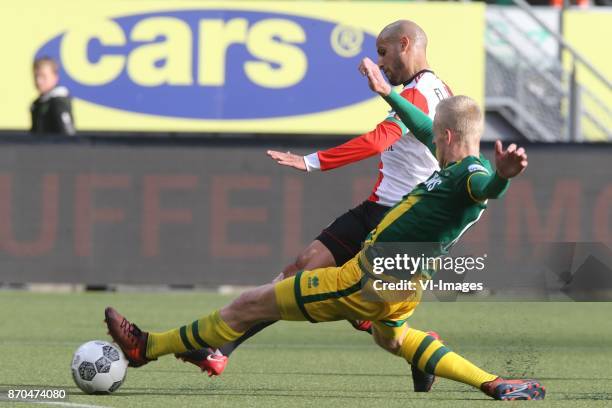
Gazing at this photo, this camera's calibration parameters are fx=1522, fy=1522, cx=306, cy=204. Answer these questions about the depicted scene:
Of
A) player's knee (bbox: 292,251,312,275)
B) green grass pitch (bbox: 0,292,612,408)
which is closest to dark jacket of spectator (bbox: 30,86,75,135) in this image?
green grass pitch (bbox: 0,292,612,408)

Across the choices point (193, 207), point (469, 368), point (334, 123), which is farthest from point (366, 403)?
point (334, 123)

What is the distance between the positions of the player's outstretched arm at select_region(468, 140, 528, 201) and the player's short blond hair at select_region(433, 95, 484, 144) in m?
0.31

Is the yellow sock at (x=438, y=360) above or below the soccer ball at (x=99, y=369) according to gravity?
above

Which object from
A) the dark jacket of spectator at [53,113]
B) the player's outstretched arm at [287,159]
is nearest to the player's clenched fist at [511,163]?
the player's outstretched arm at [287,159]

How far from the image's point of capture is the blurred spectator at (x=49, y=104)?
14930mm

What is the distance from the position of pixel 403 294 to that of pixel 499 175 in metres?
0.90

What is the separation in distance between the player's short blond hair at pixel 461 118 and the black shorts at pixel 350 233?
1.63 meters

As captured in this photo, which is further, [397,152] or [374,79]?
[397,152]

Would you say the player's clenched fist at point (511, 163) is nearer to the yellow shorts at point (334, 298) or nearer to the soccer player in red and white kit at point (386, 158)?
the yellow shorts at point (334, 298)

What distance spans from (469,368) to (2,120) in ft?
39.2

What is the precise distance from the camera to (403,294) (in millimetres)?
6922

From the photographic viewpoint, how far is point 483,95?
62.4 feet

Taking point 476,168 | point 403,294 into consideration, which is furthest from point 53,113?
point 476,168

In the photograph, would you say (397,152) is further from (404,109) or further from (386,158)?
(404,109)
